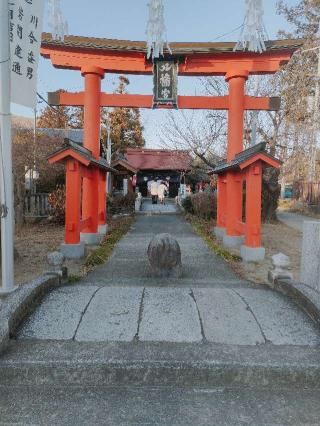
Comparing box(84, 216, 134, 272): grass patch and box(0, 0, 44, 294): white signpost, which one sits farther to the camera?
box(84, 216, 134, 272): grass patch

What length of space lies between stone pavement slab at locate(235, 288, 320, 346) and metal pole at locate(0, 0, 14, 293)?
317cm

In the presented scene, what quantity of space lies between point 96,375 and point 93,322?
2.49 feet

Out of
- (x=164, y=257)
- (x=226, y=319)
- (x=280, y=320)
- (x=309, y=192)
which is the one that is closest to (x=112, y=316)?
(x=226, y=319)

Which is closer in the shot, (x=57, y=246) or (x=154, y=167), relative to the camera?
(x=57, y=246)

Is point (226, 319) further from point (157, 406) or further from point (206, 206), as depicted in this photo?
point (206, 206)

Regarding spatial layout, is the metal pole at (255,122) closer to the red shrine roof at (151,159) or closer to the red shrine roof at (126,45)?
the red shrine roof at (126,45)

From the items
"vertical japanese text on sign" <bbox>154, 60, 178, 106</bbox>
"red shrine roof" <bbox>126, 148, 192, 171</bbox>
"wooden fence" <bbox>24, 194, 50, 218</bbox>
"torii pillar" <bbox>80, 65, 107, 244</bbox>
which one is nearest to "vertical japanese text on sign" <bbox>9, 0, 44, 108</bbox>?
"torii pillar" <bbox>80, 65, 107, 244</bbox>

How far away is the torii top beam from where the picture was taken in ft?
31.4

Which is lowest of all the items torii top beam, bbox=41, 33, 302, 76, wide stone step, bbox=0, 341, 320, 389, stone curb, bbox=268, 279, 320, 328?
wide stone step, bbox=0, 341, 320, 389

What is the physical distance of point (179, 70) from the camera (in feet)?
32.9

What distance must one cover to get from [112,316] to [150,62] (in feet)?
26.5

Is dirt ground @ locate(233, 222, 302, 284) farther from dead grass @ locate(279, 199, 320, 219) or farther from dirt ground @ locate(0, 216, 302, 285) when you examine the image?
dead grass @ locate(279, 199, 320, 219)

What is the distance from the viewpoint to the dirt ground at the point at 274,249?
726cm

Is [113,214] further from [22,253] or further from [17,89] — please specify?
[17,89]
